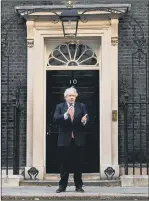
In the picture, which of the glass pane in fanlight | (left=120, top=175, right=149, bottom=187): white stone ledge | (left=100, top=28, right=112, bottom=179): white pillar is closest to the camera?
(left=120, top=175, right=149, bottom=187): white stone ledge

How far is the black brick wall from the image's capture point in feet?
40.0

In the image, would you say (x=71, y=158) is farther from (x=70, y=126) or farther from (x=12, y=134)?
(x=12, y=134)

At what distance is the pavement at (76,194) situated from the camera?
31.2 feet

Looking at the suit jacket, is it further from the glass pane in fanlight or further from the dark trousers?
the glass pane in fanlight

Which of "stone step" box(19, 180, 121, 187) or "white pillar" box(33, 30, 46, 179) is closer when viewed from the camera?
"stone step" box(19, 180, 121, 187)

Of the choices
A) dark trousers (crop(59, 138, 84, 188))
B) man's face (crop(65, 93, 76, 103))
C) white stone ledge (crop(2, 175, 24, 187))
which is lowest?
white stone ledge (crop(2, 175, 24, 187))

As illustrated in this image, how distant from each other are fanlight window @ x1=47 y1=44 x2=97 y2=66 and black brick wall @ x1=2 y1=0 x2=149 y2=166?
678mm

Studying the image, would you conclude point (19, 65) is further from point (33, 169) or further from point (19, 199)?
point (19, 199)

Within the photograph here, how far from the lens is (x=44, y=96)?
12297 mm

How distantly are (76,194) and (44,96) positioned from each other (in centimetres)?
328

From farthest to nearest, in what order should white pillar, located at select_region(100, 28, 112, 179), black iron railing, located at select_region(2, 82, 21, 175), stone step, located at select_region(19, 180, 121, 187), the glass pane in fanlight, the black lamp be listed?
white pillar, located at select_region(100, 28, 112, 179) < black iron railing, located at select_region(2, 82, 21, 175) < the glass pane in fanlight < stone step, located at select_region(19, 180, 121, 187) < the black lamp

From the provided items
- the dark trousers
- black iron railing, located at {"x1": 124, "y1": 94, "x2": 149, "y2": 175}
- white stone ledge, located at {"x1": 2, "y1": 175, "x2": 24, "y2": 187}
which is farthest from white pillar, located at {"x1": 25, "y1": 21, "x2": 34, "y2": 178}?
the dark trousers

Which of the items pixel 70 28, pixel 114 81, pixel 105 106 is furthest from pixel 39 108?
pixel 70 28

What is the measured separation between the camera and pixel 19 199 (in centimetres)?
964
